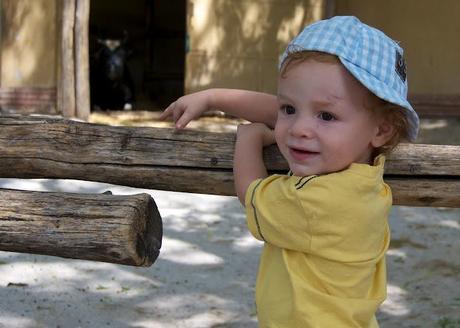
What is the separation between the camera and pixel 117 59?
39.6 ft

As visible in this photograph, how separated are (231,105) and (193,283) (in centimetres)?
283

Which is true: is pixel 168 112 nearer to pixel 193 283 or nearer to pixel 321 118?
pixel 321 118

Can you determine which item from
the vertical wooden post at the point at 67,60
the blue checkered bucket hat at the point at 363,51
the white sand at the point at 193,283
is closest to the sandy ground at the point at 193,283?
the white sand at the point at 193,283

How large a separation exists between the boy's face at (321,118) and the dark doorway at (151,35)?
13514 mm

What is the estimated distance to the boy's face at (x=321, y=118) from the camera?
1.72m

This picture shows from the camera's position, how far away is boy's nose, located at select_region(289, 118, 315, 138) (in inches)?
68.1

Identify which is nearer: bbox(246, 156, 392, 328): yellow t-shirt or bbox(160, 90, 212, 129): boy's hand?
bbox(246, 156, 392, 328): yellow t-shirt

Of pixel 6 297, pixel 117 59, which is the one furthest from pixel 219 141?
pixel 117 59

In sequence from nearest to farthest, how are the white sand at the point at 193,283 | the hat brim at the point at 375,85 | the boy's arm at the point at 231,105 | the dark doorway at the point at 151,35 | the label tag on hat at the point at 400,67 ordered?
the hat brim at the point at 375,85, the label tag on hat at the point at 400,67, the boy's arm at the point at 231,105, the white sand at the point at 193,283, the dark doorway at the point at 151,35

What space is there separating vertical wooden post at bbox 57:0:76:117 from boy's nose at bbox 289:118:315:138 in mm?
7142

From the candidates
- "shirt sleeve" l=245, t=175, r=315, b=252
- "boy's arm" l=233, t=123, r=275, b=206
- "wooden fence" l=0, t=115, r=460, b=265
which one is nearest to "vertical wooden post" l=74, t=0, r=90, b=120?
A: "wooden fence" l=0, t=115, r=460, b=265

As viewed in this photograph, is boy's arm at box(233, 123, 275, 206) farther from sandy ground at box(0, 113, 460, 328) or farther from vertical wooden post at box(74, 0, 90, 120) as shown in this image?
vertical wooden post at box(74, 0, 90, 120)

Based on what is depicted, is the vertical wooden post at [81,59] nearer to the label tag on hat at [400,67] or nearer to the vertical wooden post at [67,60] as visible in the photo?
the vertical wooden post at [67,60]

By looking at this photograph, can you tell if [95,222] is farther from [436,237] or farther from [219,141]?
[436,237]
